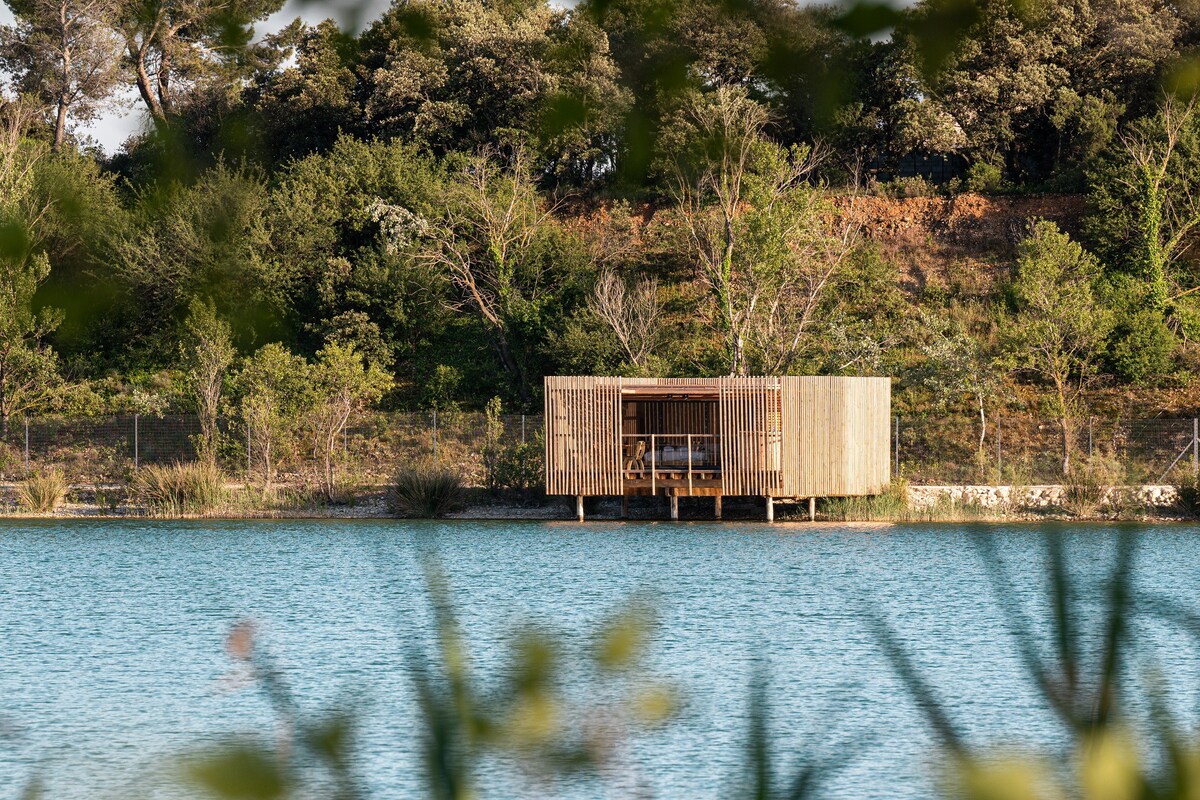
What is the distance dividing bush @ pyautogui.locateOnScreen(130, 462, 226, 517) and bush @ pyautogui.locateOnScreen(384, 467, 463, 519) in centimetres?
370

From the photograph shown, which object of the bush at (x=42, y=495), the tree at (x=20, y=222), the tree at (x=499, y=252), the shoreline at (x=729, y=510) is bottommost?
the shoreline at (x=729, y=510)

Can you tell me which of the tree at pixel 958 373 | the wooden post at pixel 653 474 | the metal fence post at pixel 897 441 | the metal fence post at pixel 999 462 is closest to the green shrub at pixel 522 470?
the wooden post at pixel 653 474

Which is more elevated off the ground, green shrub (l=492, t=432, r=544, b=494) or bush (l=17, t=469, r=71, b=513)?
green shrub (l=492, t=432, r=544, b=494)

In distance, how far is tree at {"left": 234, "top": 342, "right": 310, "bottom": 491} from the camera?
34531mm

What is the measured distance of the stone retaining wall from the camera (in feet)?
102

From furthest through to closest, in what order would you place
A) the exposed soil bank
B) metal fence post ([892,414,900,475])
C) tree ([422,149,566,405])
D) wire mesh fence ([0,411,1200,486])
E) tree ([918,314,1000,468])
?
1. tree ([422,149,566,405])
2. tree ([918,314,1000,468])
3. wire mesh fence ([0,411,1200,486])
4. metal fence post ([892,414,900,475])
5. the exposed soil bank

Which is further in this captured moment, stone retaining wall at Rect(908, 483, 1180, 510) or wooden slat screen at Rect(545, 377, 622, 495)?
stone retaining wall at Rect(908, 483, 1180, 510)

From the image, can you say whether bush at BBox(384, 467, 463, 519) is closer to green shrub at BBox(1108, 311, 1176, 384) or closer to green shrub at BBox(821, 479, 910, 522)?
green shrub at BBox(821, 479, 910, 522)

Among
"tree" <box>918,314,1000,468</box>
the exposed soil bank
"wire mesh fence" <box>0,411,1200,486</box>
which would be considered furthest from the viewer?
"tree" <box>918,314,1000,468</box>

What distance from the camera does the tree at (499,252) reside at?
41.1m

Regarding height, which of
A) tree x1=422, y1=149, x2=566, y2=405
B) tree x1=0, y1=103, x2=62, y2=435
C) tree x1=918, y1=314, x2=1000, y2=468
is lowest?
tree x1=0, y1=103, x2=62, y2=435

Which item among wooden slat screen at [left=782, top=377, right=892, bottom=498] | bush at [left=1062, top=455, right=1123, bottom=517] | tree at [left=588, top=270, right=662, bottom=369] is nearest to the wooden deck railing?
wooden slat screen at [left=782, top=377, right=892, bottom=498]

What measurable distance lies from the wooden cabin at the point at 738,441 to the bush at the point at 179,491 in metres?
7.38

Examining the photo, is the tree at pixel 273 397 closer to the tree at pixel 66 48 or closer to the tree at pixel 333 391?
the tree at pixel 333 391
